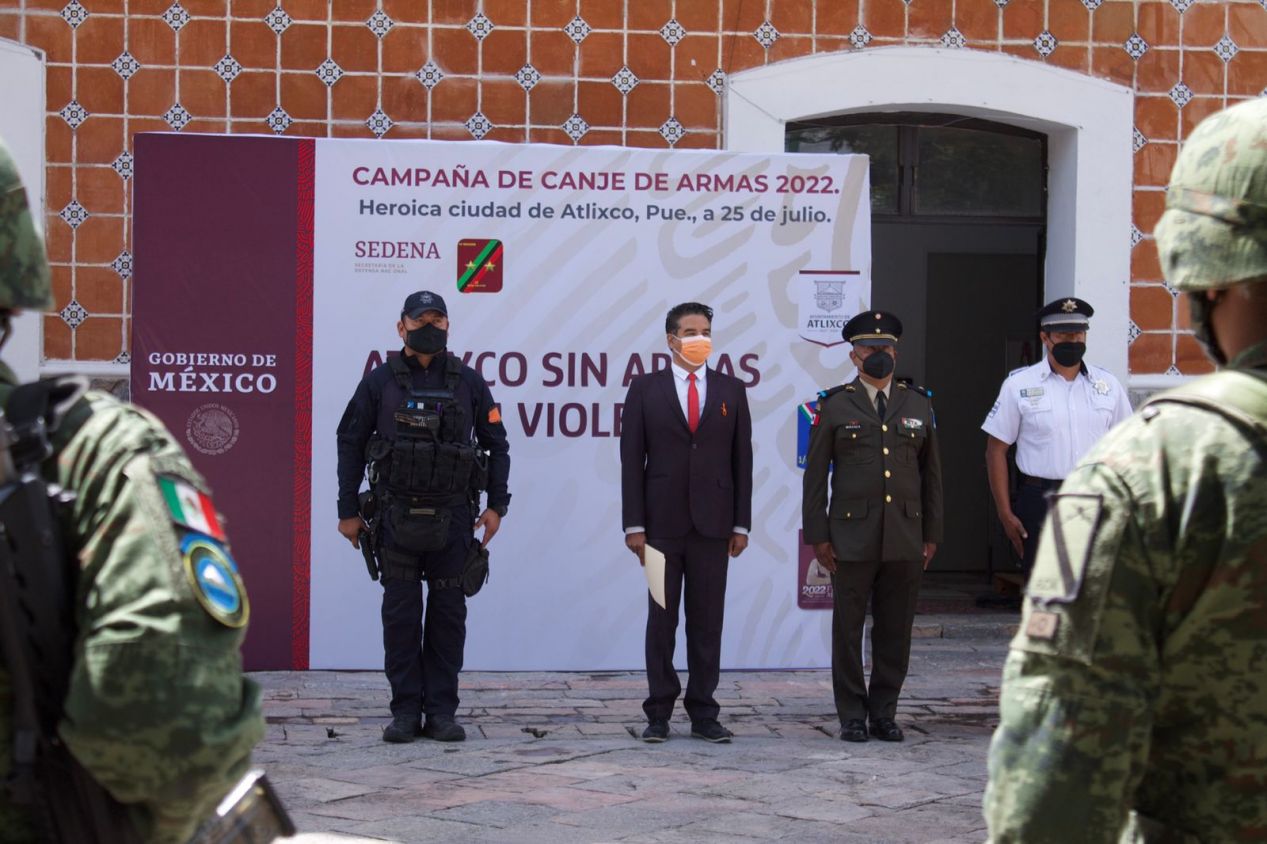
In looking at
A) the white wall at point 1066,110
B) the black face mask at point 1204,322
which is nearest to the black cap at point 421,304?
the white wall at point 1066,110

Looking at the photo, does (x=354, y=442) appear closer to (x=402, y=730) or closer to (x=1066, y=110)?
(x=402, y=730)

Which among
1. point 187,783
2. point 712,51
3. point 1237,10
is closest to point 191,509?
point 187,783

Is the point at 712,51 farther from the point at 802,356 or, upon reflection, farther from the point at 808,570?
the point at 808,570

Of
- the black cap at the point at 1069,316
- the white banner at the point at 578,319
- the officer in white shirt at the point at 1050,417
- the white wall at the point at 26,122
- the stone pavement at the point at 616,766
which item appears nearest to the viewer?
the stone pavement at the point at 616,766

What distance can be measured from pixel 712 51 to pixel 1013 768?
8.75m

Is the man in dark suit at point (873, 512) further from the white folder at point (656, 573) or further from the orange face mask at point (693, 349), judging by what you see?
the white folder at point (656, 573)

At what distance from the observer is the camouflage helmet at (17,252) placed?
2.32 m

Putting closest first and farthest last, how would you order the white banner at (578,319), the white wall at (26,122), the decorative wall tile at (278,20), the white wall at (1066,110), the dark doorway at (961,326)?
the white banner at (578,319) < the white wall at (26,122) < the decorative wall tile at (278,20) < the white wall at (1066,110) < the dark doorway at (961,326)

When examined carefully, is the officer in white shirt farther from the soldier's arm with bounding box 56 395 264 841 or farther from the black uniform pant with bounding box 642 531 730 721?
the soldier's arm with bounding box 56 395 264 841

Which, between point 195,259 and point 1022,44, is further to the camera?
point 1022,44

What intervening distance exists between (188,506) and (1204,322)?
136cm

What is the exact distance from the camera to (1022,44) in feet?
35.4

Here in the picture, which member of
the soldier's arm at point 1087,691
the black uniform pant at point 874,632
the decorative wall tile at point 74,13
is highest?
the decorative wall tile at point 74,13

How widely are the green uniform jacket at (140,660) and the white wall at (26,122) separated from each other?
803 centimetres
